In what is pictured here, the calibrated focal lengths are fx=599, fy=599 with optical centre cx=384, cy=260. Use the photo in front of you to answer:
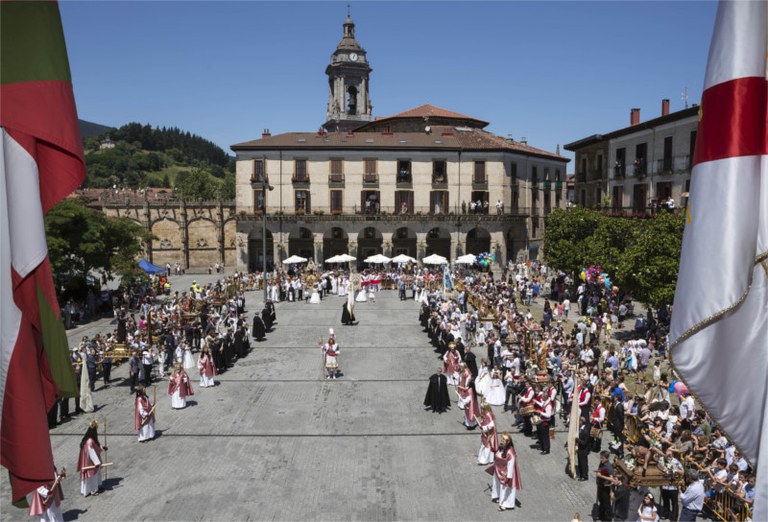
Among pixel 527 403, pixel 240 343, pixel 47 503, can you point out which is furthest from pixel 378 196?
pixel 47 503

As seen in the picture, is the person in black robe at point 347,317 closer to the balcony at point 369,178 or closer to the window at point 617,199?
the balcony at point 369,178

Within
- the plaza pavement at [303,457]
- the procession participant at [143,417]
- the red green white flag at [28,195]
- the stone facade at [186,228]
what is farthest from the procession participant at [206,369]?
the stone facade at [186,228]

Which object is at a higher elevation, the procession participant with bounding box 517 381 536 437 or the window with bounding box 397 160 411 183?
the window with bounding box 397 160 411 183

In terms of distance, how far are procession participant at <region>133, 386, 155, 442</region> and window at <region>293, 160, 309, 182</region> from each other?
38.8 meters

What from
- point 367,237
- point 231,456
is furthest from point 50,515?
point 367,237

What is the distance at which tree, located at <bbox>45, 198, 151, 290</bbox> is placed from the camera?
106 ft

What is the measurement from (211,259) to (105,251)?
2600 cm

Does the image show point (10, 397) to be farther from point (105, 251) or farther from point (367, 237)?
point (367, 237)

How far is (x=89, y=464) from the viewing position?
485 inches

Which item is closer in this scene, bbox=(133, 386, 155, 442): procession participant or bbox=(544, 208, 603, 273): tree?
bbox=(133, 386, 155, 442): procession participant

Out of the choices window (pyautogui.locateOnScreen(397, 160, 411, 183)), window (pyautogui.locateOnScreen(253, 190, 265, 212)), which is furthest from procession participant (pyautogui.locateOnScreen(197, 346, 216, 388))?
window (pyautogui.locateOnScreen(397, 160, 411, 183))

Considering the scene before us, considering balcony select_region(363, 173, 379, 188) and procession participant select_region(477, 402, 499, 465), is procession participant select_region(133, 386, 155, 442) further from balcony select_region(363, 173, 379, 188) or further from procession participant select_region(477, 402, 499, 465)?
balcony select_region(363, 173, 379, 188)

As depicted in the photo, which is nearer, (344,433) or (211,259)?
(344,433)

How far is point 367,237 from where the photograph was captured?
5556 centimetres
